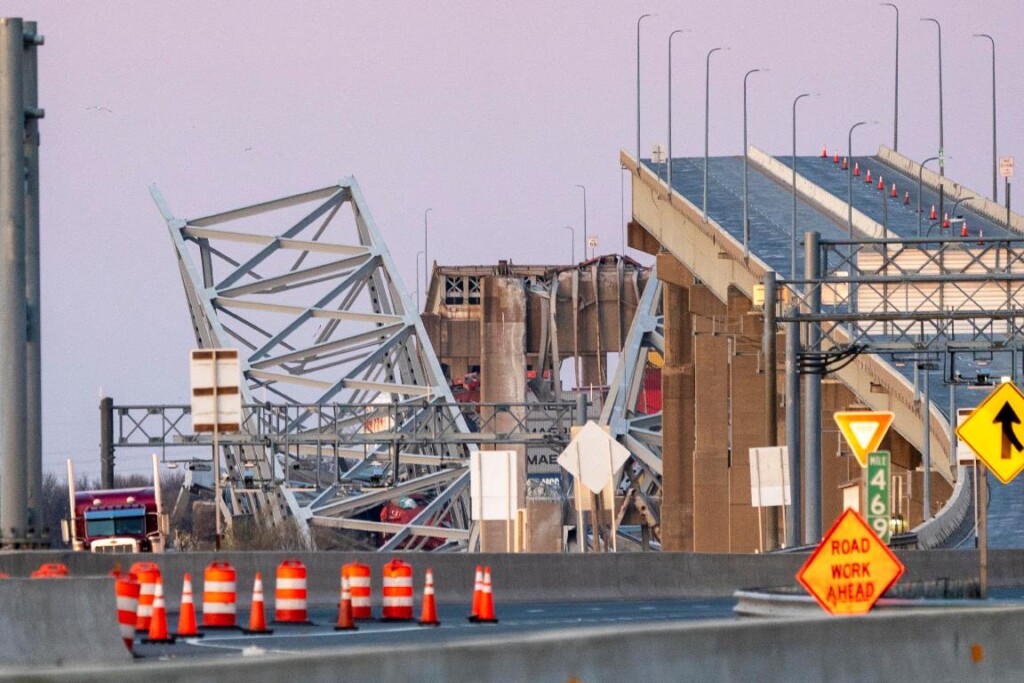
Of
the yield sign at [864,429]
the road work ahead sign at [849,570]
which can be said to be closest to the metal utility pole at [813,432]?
the yield sign at [864,429]


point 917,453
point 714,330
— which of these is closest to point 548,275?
point 714,330

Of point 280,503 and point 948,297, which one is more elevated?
point 948,297

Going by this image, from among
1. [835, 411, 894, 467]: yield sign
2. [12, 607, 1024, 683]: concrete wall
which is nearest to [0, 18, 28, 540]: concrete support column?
[835, 411, 894, 467]: yield sign

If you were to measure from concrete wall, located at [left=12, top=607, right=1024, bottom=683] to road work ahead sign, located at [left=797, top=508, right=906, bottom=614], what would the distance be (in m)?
0.99

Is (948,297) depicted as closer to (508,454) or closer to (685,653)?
(508,454)

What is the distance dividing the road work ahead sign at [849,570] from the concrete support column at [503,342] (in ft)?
343

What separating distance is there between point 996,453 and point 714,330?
6235cm

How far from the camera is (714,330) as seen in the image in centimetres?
8262

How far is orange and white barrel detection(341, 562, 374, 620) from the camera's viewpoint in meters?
22.8

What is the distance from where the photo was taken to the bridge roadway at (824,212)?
68875mm

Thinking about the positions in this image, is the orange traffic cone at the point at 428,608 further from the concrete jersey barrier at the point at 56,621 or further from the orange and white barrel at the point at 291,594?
the concrete jersey barrier at the point at 56,621

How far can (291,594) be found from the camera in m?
22.3

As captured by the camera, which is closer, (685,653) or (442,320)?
(685,653)

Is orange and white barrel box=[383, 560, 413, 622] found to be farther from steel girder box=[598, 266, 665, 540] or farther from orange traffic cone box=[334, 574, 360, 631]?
steel girder box=[598, 266, 665, 540]
